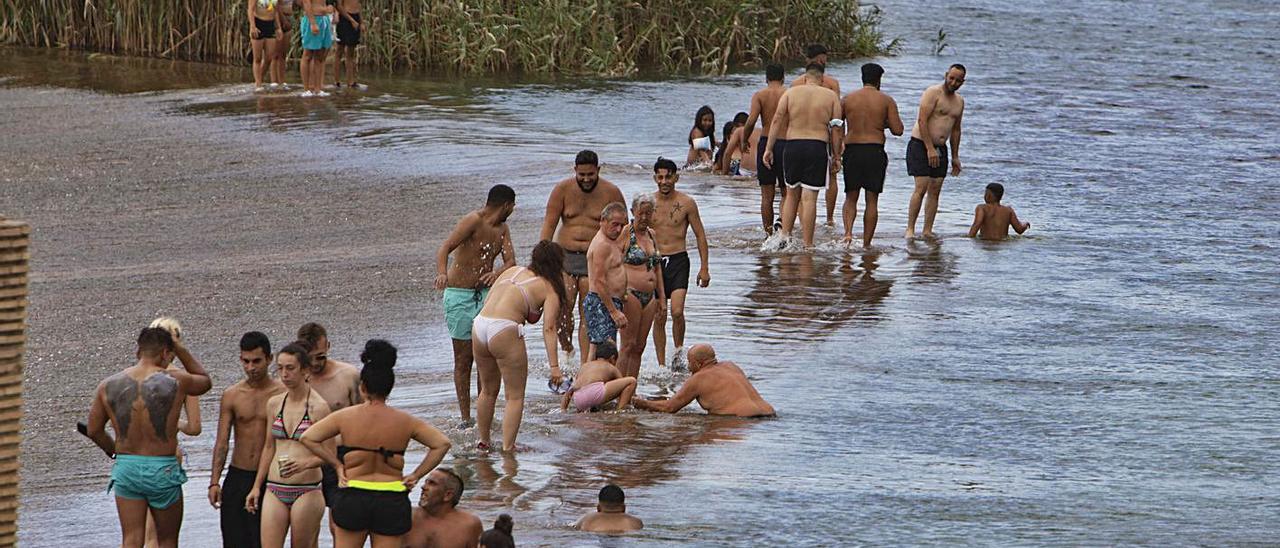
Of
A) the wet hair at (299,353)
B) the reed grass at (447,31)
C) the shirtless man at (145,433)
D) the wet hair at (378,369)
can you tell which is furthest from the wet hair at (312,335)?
the reed grass at (447,31)

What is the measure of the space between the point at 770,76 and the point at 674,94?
1030 cm

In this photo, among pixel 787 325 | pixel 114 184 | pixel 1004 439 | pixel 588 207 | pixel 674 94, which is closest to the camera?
pixel 1004 439

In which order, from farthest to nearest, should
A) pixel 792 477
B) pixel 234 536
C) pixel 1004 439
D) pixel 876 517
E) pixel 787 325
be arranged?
pixel 787 325
pixel 1004 439
pixel 792 477
pixel 876 517
pixel 234 536

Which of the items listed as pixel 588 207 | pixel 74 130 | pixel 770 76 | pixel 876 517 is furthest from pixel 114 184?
pixel 876 517

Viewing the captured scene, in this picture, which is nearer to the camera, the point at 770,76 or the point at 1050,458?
the point at 1050,458

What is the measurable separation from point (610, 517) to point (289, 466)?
1.78m

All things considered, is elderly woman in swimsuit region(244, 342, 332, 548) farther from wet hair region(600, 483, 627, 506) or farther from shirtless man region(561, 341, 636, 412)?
shirtless man region(561, 341, 636, 412)

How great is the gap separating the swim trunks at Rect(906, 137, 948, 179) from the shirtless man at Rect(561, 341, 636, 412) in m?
6.07

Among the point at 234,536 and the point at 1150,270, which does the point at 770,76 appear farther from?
the point at 234,536

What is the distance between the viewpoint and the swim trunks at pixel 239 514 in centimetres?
834

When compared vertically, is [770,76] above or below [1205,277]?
above

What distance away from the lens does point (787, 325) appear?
46.6ft

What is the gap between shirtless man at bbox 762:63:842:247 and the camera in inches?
639

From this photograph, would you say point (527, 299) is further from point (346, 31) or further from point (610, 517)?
point (346, 31)
